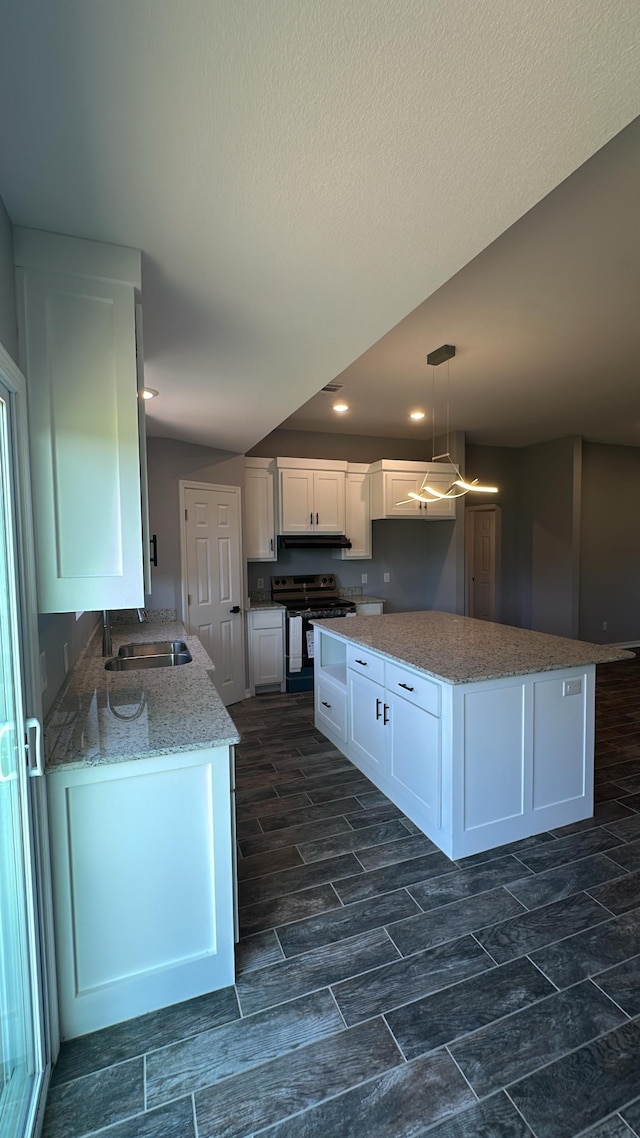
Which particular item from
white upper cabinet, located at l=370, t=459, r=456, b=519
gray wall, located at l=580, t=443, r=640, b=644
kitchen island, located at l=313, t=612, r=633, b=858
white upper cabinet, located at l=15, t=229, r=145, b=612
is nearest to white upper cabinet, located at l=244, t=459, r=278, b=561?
white upper cabinet, located at l=370, t=459, r=456, b=519

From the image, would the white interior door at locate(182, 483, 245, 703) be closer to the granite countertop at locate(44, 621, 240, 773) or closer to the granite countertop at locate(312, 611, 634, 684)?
the granite countertop at locate(312, 611, 634, 684)

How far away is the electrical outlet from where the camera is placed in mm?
2373

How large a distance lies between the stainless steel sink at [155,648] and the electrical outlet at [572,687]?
2219mm

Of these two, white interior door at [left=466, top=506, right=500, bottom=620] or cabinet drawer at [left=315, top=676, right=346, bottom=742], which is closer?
cabinet drawer at [left=315, top=676, right=346, bottom=742]

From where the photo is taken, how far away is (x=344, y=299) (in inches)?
70.7

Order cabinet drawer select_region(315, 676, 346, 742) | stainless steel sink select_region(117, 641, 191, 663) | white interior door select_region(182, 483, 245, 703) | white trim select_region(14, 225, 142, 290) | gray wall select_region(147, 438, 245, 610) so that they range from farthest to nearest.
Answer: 1. white interior door select_region(182, 483, 245, 703)
2. gray wall select_region(147, 438, 245, 610)
3. cabinet drawer select_region(315, 676, 346, 742)
4. stainless steel sink select_region(117, 641, 191, 663)
5. white trim select_region(14, 225, 142, 290)

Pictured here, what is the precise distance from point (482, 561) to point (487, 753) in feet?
16.6

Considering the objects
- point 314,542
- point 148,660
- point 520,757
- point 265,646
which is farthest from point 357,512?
point 520,757

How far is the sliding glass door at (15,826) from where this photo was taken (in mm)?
1187

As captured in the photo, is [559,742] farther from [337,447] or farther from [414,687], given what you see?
[337,447]

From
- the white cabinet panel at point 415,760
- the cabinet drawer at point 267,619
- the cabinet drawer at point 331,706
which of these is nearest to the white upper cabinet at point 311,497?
the cabinet drawer at point 267,619

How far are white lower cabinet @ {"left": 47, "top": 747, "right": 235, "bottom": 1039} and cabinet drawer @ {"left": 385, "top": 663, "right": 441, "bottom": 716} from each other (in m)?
1.08

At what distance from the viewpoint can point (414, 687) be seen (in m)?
2.41

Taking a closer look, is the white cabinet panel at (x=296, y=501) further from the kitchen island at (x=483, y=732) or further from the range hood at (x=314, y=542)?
the kitchen island at (x=483, y=732)
